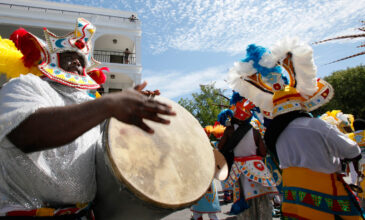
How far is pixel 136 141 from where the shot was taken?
1.13 meters

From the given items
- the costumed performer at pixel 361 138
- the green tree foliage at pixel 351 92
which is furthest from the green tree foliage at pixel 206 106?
the costumed performer at pixel 361 138

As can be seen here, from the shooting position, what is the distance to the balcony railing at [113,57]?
1664 cm

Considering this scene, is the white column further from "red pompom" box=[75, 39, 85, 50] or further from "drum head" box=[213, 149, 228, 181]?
"drum head" box=[213, 149, 228, 181]

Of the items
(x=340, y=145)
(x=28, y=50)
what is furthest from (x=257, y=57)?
(x=28, y=50)

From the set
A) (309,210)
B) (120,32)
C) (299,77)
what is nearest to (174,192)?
(309,210)

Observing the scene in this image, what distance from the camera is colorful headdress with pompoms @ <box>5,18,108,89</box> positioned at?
1338 millimetres

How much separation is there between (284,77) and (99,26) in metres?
15.6

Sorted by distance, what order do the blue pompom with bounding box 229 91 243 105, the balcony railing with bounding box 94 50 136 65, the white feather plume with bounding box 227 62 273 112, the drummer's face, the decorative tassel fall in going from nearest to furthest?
1. the drummer's face
2. the decorative tassel
3. the white feather plume with bounding box 227 62 273 112
4. the blue pompom with bounding box 229 91 243 105
5. the balcony railing with bounding box 94 50 136 65

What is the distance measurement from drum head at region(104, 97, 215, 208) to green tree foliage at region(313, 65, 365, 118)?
23142 millimetres

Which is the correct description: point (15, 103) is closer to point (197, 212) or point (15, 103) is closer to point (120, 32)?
point (197, 212)

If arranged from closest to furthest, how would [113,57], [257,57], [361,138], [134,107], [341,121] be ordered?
[134,107] → [257,57] → [361,138] → [341,121] → [113,57]

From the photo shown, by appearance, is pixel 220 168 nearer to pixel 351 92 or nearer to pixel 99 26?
pixel 99 26

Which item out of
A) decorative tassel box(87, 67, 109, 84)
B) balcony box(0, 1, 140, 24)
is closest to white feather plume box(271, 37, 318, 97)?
decorative tassel box(87, 67, 109, 84)

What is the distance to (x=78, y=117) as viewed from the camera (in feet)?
2.83
